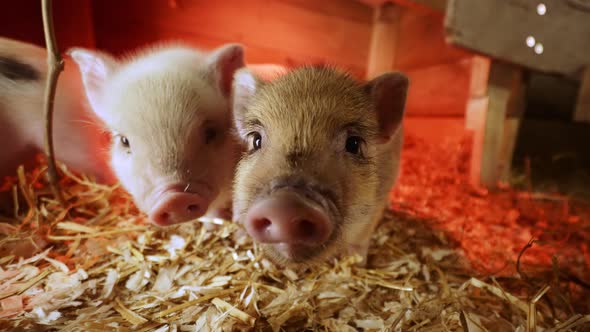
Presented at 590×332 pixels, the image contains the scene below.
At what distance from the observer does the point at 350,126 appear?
1.56 meters

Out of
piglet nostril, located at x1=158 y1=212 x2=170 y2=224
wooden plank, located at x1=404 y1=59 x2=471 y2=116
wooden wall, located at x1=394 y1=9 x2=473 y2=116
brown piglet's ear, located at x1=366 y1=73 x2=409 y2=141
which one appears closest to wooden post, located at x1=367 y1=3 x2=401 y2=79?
wooden wall, located at x1=394 y1=9 x2=473 y2=116

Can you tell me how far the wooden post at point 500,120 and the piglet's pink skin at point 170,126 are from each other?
2.43 metres

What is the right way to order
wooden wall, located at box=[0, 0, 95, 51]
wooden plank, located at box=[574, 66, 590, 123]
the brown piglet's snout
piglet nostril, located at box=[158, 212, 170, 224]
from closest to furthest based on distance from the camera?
1. the brown piglet's snout
2. piglet nostril, located at box=[158, 212, 170, 224]
3. wooden wall, located at box=[0, 0, 95, 51]
4. wooden plank, located at box=[574, 66, 590, 123]

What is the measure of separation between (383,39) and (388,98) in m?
2.90

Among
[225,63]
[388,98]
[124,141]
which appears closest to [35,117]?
[124,141]

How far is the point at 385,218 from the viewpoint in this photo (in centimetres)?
273

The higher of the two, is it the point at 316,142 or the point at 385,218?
the point at 316,142

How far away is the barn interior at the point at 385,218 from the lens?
155cm

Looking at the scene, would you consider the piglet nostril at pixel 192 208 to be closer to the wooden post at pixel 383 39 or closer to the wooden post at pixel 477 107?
the wooden post at pixel 477 107

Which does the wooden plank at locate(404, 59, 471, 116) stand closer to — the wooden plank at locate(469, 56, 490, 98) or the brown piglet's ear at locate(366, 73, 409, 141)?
the wooden plank at locate(469, 56, 490, 98)

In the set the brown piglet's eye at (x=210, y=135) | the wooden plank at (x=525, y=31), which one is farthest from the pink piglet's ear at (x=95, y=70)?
the wooden plank at (x=525, y=31)

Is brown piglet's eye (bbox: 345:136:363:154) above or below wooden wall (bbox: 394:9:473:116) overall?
below

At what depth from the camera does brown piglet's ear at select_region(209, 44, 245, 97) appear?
218cm

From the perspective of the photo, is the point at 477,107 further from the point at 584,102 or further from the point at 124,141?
the point at 124,141
